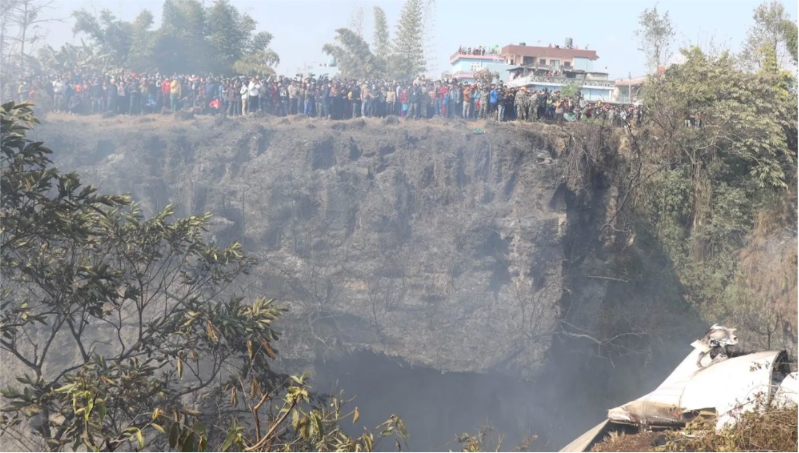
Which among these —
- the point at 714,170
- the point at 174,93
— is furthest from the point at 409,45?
the point at 714,170

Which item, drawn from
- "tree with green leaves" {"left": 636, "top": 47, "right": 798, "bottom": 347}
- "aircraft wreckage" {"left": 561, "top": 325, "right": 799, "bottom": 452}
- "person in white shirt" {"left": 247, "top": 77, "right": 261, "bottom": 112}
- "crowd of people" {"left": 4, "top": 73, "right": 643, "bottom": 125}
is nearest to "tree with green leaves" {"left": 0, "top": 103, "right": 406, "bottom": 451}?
"aircraft wreckage" {"left": 561, "top": 325, "right": 799, "bottom": 452}

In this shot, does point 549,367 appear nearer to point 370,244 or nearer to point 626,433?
point 370,244

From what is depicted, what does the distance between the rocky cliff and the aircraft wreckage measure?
864 cm

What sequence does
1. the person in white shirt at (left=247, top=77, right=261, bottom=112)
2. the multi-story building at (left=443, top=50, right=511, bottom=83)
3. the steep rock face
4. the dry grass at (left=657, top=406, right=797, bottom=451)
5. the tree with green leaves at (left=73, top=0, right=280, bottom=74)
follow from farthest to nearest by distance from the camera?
the multi-story building at (left=443, top=50, right=511, bottom=83) → the tree with green leaves at (left=73, top=0, right=280, bottom=74) → the person in white shirt at (left=247, top=77, right=261, bottom=112) → the steep rock face → the dry grass at (left=657, top=406, right=797, bottom=451)

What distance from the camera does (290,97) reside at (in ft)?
68.1

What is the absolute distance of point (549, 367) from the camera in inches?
770

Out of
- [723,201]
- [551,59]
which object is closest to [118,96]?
[551,59]

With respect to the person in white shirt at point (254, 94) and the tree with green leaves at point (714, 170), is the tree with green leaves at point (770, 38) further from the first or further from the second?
the person in white shirt at point (254, 94)

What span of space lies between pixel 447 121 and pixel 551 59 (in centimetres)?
792

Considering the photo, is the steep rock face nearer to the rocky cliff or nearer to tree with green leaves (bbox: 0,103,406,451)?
the rocky cliff

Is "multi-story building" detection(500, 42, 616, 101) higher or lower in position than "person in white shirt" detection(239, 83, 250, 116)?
higher

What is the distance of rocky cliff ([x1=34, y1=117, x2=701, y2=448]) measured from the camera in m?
18.8

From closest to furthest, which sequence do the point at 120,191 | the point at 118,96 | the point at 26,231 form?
1. the point at 26,231
2. the point at 120,191
3. the point at 118,96

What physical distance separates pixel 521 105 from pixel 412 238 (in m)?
5.26
